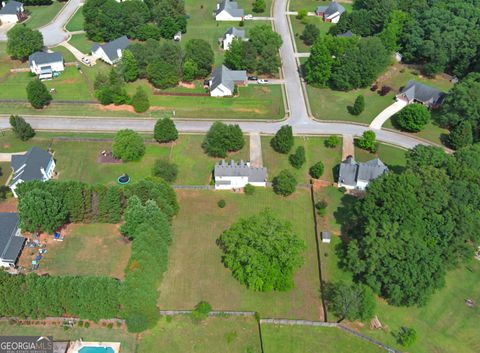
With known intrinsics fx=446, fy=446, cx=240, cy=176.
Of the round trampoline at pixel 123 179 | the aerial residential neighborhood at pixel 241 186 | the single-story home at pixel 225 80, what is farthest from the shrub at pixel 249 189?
the single-story home at pixel 225 80

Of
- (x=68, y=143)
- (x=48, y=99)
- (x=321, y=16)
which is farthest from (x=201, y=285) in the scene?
(x=321, y=16)

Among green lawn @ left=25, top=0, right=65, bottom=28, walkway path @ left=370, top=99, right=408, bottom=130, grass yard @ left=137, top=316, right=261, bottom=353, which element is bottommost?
walkway path @ left=370, top=99, right=408, bottom=130

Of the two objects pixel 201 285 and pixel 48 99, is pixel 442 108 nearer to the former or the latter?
pixel 201 285

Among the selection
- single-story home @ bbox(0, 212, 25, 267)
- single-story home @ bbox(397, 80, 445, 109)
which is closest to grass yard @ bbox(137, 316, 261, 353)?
single-story home @ bbox(0, 212, 25, 267)

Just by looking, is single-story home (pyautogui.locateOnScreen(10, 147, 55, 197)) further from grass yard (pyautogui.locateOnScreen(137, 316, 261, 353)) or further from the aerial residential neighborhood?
grass yard (pyautogui.locateOnScreen(137, 316, 261, 353))

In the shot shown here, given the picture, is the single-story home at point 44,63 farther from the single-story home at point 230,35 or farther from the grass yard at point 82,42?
the single-story home at point 230,35
